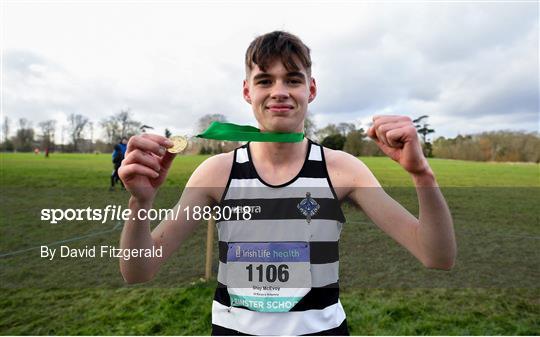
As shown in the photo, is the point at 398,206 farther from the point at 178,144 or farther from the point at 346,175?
the point at 178,144

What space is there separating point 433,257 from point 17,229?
9.59 metres

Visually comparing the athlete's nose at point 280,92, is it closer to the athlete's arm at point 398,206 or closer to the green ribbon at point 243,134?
the green ribbon at point 243,134

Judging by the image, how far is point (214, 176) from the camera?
1505 mm

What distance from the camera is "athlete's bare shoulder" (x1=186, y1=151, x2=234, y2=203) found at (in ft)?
4.91

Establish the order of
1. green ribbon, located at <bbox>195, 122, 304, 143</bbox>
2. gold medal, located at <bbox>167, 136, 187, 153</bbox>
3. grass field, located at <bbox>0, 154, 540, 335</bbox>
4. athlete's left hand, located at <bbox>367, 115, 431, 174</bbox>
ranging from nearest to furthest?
athlete's left hand, located at <bbox>367, 115, 431, 174</bbox>
gold medal, located at <bbox>167, 136, 187, 153</bbox>
green ribbon, located at <bbox>195, 122, 304, 143</bbox>
grass field, located at <bbox>0, 154, 540, 335</bbox>

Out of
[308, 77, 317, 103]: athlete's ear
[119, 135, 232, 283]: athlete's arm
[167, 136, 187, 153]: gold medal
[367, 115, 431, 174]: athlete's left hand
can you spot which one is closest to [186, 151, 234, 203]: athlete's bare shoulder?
[119, 135, 232, 283]: athlete's arm

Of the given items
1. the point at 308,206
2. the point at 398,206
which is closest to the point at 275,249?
the point at 308,206

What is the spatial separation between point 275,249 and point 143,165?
589 mm

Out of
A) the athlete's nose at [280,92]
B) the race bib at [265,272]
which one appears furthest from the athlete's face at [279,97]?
the race bib at [265,272]

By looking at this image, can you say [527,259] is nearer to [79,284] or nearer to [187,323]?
[187,323]

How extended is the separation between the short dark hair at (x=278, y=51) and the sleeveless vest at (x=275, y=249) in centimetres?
36

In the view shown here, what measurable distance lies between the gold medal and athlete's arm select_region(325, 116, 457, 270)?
57cm

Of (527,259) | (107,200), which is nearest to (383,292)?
(527,259)

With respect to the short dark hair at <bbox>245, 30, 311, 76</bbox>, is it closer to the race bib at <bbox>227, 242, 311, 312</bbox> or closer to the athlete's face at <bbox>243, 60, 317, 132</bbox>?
the athlete's face at <bbox>243, 60, 317, 132</bbox>
